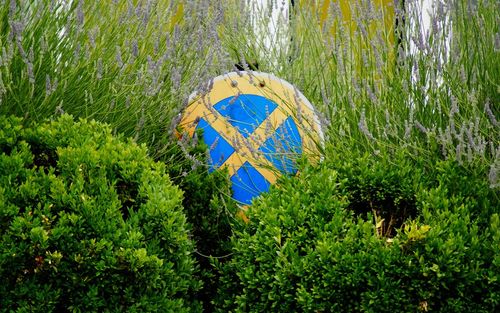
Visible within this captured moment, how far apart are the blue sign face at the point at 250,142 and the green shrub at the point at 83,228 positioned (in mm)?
940

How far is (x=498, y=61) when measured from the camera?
3943 mm

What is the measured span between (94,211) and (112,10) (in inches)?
76.8

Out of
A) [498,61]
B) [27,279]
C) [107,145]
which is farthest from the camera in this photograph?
[498,61]

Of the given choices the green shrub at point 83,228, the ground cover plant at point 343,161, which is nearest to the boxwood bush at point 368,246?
the ground cover plant at point 343,161

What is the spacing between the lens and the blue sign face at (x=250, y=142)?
14.6 feet

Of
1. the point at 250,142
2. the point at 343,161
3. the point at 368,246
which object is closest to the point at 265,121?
the point at 250,142

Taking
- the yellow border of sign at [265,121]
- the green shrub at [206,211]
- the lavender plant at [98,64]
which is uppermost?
the lavender plant at [98,64]

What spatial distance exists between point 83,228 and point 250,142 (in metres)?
1.52

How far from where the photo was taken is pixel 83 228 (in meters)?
3.08

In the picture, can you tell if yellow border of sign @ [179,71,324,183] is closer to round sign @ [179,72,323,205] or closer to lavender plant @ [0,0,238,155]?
round sign @ [179,72,323,205]

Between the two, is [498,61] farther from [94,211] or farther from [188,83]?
[94,211]

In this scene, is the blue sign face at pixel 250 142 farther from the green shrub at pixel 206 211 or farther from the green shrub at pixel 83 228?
the green shrub at pixel 83 228

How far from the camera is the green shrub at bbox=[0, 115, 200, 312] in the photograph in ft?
10.00

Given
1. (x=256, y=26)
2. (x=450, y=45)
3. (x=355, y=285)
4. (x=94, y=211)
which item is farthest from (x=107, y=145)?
(x=256, y=26)
